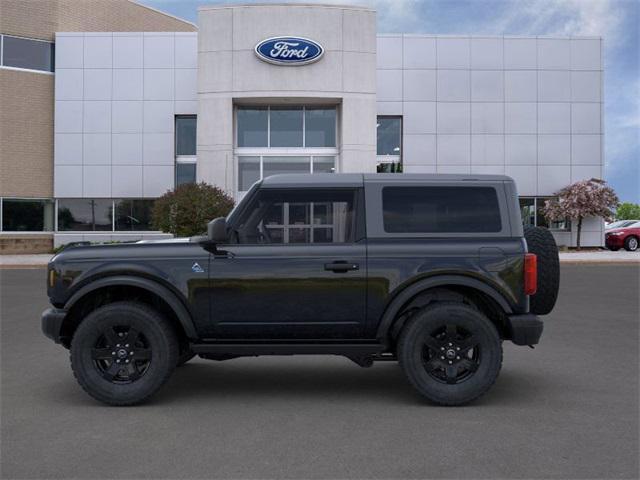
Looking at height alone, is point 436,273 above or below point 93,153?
below

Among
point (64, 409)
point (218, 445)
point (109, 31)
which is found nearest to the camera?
point (218, 445)

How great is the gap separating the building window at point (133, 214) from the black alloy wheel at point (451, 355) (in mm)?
27127

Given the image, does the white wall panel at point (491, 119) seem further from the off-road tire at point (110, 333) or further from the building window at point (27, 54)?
the off-road tire at point (110, 333)

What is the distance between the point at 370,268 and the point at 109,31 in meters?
32.2

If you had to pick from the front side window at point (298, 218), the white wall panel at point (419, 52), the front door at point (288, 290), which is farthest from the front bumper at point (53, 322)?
the white wall panel at point (419, 52)

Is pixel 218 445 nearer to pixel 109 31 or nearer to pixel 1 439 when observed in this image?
pixel 1 439

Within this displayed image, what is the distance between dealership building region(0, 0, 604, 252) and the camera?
2970cm

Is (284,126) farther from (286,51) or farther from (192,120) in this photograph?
(192,120)

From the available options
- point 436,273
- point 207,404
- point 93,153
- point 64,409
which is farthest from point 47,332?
point 93,153

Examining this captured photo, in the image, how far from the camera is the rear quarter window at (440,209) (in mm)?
5384

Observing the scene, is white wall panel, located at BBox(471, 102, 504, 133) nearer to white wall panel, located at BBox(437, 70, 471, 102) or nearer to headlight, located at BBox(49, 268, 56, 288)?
white wall panel, located at BBox(437, 70, 471, 102)

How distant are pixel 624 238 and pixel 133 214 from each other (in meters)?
25.3

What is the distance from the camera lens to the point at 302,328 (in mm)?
5273

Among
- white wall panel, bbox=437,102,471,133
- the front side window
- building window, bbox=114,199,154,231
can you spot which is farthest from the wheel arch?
white wall panel, bbox=437,102,471,133
